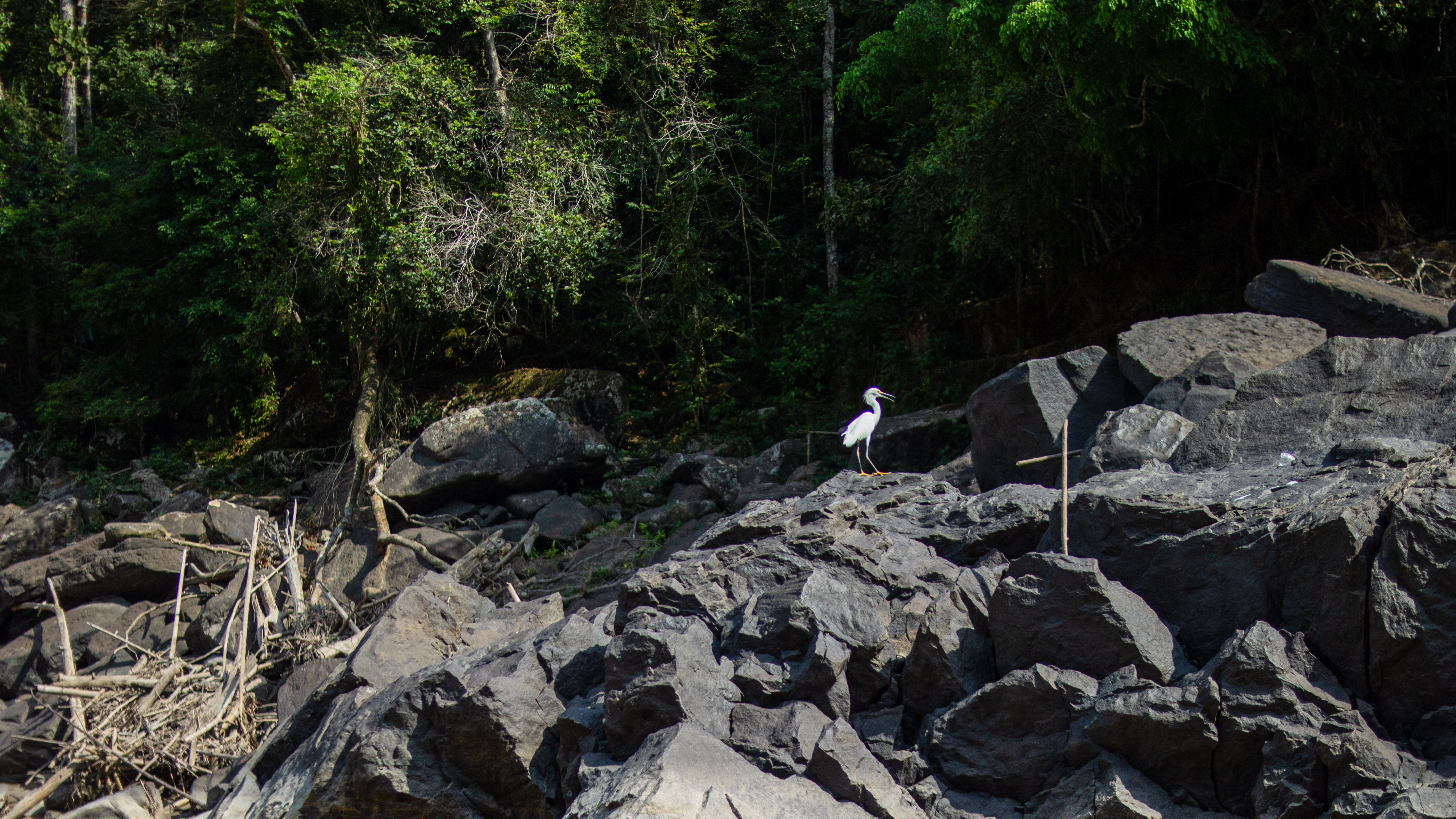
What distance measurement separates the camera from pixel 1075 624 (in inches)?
169

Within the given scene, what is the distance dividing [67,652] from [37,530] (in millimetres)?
5229

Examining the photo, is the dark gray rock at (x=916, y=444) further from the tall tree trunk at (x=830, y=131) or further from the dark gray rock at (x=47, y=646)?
the dark gray rock at (x=47, y=646)

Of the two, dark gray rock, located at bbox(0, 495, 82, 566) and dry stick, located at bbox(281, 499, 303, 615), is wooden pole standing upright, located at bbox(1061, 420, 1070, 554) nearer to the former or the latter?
dry stick, located at bbox(281, 499, 303, 615)

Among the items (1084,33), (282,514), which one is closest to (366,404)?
(282,514)

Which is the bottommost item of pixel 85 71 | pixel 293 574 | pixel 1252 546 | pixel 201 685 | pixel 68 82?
pixel 201 685

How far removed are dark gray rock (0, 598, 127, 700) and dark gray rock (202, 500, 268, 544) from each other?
1.20 metres

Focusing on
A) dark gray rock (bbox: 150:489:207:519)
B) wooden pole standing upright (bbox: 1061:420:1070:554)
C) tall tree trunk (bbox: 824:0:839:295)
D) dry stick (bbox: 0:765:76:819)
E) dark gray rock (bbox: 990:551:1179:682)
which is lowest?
dry stick (bbox: 0:765:76:819)

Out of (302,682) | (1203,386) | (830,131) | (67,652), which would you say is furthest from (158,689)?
(830,131)

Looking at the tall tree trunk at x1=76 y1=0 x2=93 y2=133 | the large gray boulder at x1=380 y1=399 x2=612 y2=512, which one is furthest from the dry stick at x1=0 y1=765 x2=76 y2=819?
the tall tree trunk at x1=76 y1=0 x2=93 y2=133

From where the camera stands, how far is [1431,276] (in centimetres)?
788

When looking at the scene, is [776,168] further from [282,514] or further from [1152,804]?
[1152,804]

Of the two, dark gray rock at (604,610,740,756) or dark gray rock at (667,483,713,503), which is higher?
dark gray rock at (604,610,740,756)

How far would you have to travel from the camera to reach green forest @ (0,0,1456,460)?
28.8 ft

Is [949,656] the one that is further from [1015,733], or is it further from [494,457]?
[494,457]
